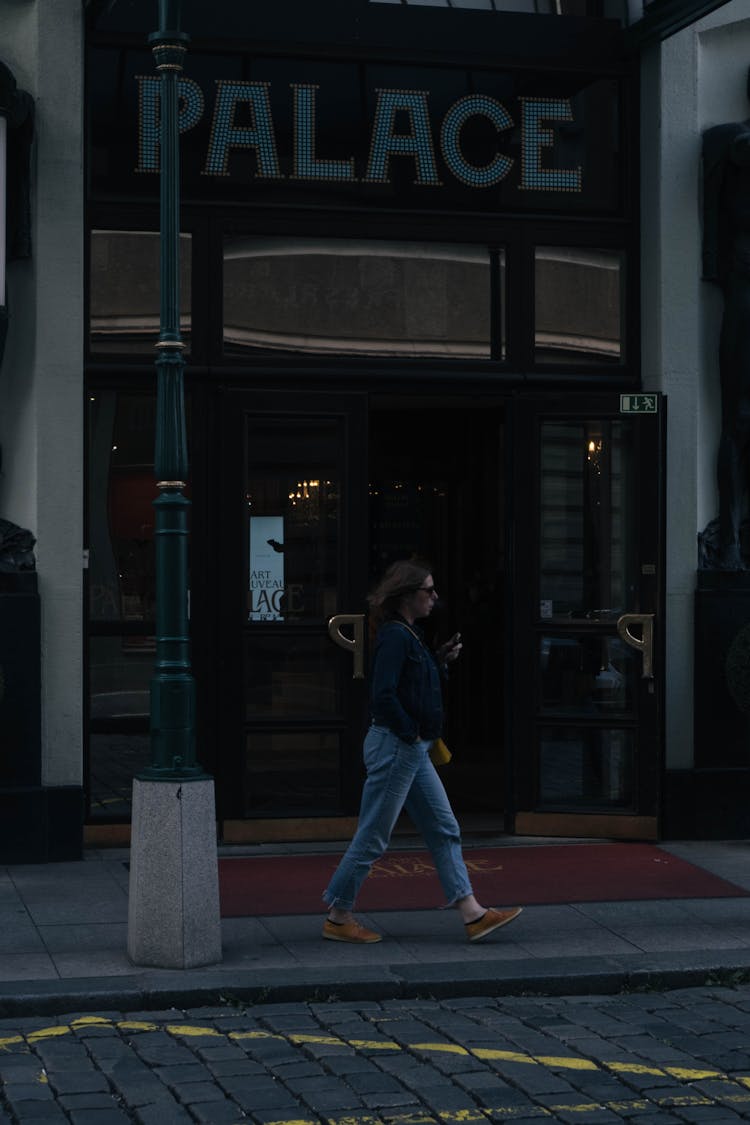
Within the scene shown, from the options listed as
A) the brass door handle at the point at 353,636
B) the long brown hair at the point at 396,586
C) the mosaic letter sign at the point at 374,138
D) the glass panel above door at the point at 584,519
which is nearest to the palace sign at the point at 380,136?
the mosaic letter sign at the point at 374,138

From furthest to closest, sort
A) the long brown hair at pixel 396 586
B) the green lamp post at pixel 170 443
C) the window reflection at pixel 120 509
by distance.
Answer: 1. the window reflection at pixel 120 509
2. the long brown hair at pixel 396 586
3. the green lamp post at pixel 170 443

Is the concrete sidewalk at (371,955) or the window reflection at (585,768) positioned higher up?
the window reflection at (585,768)

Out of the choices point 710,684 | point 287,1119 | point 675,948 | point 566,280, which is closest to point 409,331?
point 566,280

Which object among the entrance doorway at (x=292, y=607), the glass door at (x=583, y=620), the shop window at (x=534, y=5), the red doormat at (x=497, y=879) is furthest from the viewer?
the shop window at (x=534, y=5)

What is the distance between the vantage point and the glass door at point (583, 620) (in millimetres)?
11242

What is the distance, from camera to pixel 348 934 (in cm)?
831

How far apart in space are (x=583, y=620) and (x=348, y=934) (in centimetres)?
361

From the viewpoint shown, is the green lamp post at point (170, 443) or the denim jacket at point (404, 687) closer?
the green lamp post at point (170, 443)

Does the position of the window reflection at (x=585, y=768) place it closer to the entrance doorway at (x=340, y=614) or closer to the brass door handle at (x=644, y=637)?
the entrance doorway at (x=340, y=614)

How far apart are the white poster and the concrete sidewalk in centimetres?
217

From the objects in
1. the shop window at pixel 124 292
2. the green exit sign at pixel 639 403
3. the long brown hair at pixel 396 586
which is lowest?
the long brown hair at pixel 396 586

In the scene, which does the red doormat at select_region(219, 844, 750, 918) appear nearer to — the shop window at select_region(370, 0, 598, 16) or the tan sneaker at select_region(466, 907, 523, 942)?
the tan sneaker at select_region(466, 907, 523, 942)

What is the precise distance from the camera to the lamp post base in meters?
7.73

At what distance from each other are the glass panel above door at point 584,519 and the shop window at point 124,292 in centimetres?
252
